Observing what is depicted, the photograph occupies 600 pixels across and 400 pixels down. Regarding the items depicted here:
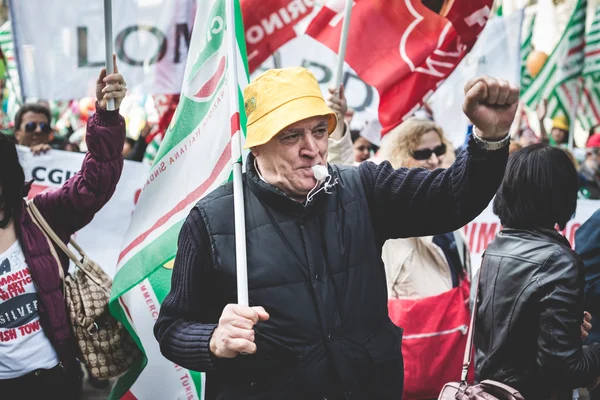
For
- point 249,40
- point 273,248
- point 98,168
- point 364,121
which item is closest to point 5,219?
point 98,168

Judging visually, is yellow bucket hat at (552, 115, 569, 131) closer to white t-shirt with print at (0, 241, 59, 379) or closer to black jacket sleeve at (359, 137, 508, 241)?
black jacket sleeve at (359, 137, 508, 241)

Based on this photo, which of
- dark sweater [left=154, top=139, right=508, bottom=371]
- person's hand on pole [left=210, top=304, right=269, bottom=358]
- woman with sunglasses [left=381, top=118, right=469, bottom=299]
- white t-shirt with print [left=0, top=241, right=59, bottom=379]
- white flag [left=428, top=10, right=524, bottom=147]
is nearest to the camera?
person's hand on pole [left=210, top=304, right=269, bottom=358]

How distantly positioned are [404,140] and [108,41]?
204 cm

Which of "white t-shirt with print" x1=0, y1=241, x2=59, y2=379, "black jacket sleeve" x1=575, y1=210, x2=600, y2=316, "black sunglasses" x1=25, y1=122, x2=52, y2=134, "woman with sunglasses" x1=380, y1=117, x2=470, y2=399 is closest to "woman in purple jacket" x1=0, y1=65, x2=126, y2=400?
"white t-shirt with print" x1=0, y1=241, x2=59, y2=379

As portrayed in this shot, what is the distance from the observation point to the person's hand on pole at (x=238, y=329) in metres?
2.13

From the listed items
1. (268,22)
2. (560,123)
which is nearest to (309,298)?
(268,22)

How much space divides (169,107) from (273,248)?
353 cm

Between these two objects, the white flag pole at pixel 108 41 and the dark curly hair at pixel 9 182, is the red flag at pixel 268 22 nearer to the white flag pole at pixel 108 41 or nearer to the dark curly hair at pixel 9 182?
the white flag pole at pixel 108 41

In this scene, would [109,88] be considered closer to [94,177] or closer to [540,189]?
[94,177]

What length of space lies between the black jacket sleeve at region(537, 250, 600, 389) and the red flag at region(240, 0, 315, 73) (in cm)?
237

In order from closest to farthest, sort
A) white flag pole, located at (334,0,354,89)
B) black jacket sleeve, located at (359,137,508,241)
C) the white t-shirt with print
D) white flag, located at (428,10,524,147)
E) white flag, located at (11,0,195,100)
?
1. black jacket sleeve, located at (359,137,508,241)
2. the white t-shirt with print
3. white flag pole, located at (334,0,354,89)
4. white flag, located at (11,0,195,100)
5. white flag, located at (428,10,524,147)

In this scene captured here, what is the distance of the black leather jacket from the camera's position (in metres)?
2.78

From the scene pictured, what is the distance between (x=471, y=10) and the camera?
15.0ft

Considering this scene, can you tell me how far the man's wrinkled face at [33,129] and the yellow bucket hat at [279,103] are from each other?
350 cm
